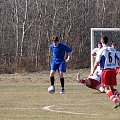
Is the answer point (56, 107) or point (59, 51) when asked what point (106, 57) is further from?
point (59, 51)

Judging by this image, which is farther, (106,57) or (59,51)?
(59,51)

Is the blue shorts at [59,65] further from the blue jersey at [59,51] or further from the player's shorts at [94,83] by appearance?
the player's shorts at [94,83]

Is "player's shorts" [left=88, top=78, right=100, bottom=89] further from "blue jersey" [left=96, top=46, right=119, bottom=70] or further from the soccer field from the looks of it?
"blue jersey" [left=96, top=46, right=119, bottom=70]

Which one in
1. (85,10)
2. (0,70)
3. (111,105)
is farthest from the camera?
(85,10)

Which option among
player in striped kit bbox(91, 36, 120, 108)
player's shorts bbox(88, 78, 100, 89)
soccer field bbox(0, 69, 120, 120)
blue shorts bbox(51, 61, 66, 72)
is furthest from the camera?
blue shorts bbox(51, 61, 66, 72)

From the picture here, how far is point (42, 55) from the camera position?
125ft

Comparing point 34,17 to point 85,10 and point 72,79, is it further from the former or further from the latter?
point 72,79

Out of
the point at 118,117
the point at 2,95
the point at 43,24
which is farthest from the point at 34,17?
the point at 118,117

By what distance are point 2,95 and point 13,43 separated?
20709mm

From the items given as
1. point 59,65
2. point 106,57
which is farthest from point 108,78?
point 59,65

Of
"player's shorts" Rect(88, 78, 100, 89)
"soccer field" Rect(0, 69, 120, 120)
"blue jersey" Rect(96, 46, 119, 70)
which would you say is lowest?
"soccer field" Rect(0, 69, 120, 120)

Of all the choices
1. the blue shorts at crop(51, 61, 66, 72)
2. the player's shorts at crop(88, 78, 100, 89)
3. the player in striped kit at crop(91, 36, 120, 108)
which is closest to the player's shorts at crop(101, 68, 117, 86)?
the player in striped kit at crop(91, 36, 120, 108)

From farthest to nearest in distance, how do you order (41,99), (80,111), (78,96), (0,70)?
(0,70) < (78,96) < (41,99) < (80,111)

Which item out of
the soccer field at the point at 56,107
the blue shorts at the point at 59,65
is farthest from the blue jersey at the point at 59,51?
the soccer field at the point at 56,107
